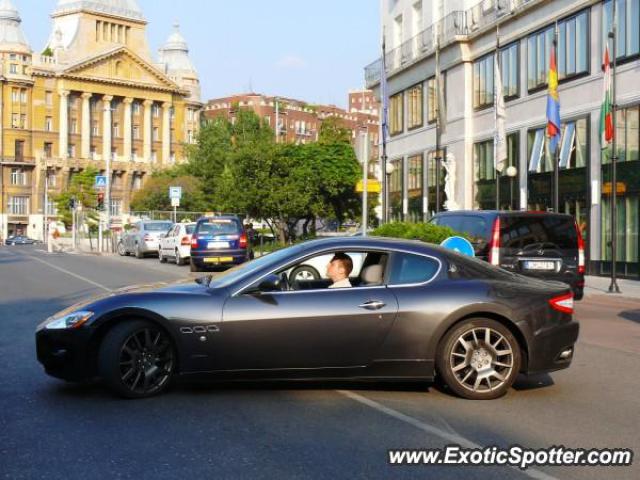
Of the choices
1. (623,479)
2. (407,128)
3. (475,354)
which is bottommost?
(623,479)

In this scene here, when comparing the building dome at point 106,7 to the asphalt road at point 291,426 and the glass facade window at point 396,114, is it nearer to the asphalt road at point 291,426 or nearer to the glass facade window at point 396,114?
the glass facade window at point 396,114

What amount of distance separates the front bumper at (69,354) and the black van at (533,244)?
29.4ft

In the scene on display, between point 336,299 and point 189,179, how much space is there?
79.8 meters

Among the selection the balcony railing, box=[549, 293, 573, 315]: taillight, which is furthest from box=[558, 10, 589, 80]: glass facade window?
box=[549, 293, 573, 315]: taillight

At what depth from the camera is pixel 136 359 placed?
24.1 ft

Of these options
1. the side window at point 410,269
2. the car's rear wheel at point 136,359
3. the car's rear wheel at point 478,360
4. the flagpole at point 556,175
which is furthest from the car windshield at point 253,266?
the flagpole at point 556,175

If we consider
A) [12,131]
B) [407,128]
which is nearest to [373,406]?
[407,128]

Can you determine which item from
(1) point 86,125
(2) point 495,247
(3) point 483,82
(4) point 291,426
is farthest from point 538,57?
(1) point 86,125

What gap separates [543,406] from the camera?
7316mm

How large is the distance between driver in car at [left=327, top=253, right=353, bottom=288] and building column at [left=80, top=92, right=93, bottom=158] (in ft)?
372

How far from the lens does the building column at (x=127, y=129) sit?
12131 cm

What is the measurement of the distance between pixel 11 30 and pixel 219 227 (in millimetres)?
97974

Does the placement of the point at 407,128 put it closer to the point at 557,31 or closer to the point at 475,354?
the point at 557,31

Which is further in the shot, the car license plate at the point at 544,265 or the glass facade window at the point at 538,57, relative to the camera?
the glass facade window at the point at 538,57
